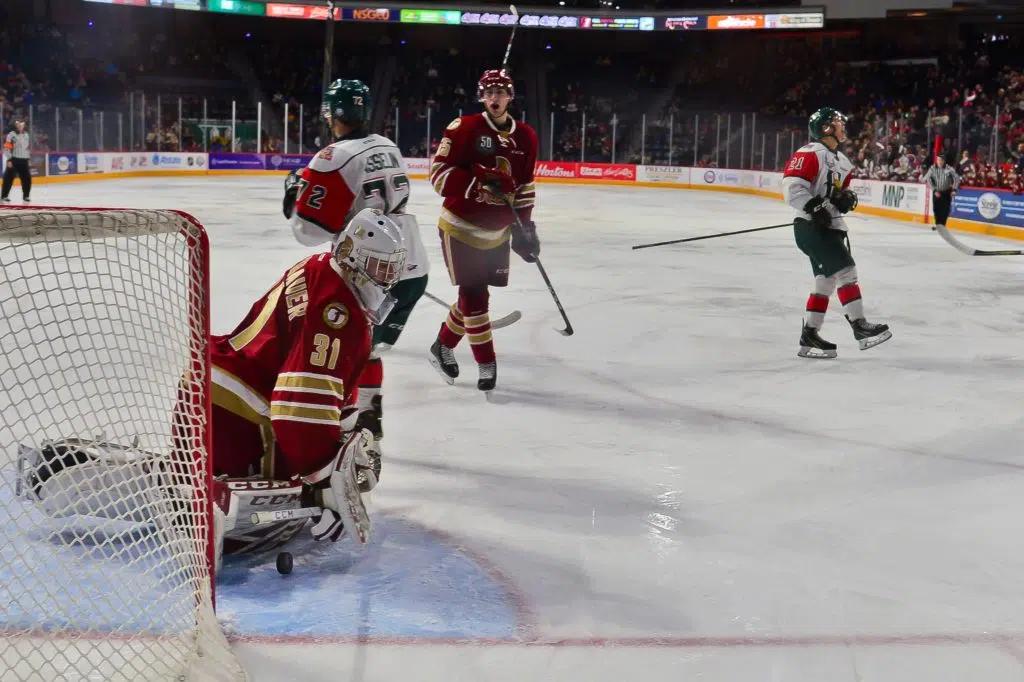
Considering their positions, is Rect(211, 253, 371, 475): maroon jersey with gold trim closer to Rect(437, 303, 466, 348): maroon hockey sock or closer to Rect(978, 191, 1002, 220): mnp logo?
Rect(437, 303, 466, 348): maroon hockey sock

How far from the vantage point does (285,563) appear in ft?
8.79

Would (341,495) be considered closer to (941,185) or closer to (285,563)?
(285,563)

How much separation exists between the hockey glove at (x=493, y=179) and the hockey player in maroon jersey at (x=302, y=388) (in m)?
2.13

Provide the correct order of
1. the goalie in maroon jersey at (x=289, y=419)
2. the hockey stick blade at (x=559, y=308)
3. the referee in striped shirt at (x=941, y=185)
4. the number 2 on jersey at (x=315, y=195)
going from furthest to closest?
the referee in striped shirt at (x=941, y=185)
the hockey stick blade at (x=559, y=308)
the number 2 on jersey at (x=315, y=195)
the goalie in maroon jersey at (x=289, y=419)

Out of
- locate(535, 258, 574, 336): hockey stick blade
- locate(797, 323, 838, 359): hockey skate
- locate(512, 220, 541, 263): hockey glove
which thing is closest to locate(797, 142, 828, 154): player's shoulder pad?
locate(797, 323, 838, 359): hockey skate

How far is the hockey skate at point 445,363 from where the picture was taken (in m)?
5.15

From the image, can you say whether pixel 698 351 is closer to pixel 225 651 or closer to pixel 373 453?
pixel 373 453

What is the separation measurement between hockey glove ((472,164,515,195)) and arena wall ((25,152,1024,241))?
1035 centimetres

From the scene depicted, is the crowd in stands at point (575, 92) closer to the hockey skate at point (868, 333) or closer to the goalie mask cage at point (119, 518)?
the hockey skate at point (868, 333)

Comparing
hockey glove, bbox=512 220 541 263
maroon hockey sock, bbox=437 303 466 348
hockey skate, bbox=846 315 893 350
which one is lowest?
hockey skate, bbox=846 315 893 350

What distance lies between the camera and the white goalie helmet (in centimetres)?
272

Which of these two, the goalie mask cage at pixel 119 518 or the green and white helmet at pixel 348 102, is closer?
the goalie mask cage at pixel 119 518

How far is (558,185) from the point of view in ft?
79.4

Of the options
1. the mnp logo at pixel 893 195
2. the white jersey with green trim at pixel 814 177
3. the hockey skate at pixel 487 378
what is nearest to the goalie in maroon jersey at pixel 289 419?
the hockey skate at pixel 487 378
